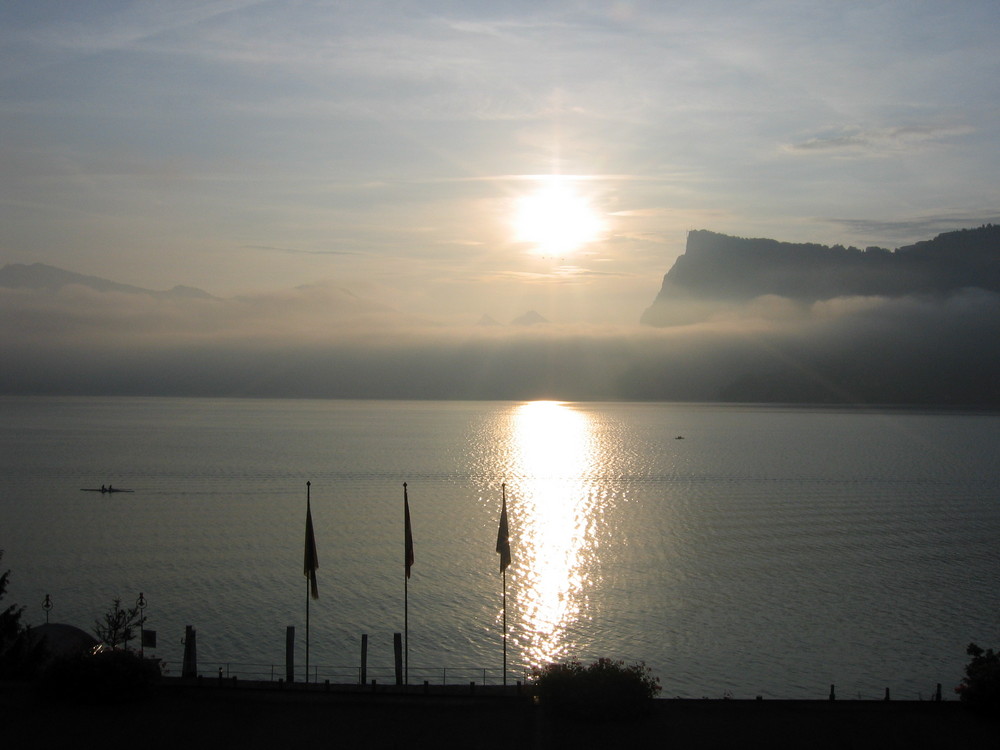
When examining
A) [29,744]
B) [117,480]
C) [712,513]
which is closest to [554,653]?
[29,744]

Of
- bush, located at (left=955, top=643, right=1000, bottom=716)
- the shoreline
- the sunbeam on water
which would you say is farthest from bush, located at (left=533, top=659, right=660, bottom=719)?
the sunbeam on water

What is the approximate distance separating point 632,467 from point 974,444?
85.0m

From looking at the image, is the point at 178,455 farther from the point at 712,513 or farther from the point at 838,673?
the point at 838,673

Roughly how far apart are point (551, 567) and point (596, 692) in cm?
4294

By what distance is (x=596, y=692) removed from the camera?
63.7 ft

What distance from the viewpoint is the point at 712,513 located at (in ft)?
279

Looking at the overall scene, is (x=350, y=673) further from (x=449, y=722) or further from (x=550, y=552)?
(x=550, y=552)

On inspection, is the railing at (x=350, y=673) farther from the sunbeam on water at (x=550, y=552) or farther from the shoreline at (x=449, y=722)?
the shoreline at (x=449, y=722)

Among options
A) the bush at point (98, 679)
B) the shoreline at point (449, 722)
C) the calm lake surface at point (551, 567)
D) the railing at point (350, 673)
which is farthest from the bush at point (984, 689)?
the railing at point (350, 673)

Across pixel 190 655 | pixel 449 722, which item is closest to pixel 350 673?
pixel 190 655

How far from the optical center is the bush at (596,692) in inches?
757

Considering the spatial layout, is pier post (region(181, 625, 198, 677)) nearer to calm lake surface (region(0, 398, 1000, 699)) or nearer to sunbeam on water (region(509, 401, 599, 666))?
calm lake surface (region(0, 398, 1000, 699))

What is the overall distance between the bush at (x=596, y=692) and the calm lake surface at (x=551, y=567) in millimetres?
16260

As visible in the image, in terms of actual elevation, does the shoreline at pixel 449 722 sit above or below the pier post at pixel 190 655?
below
